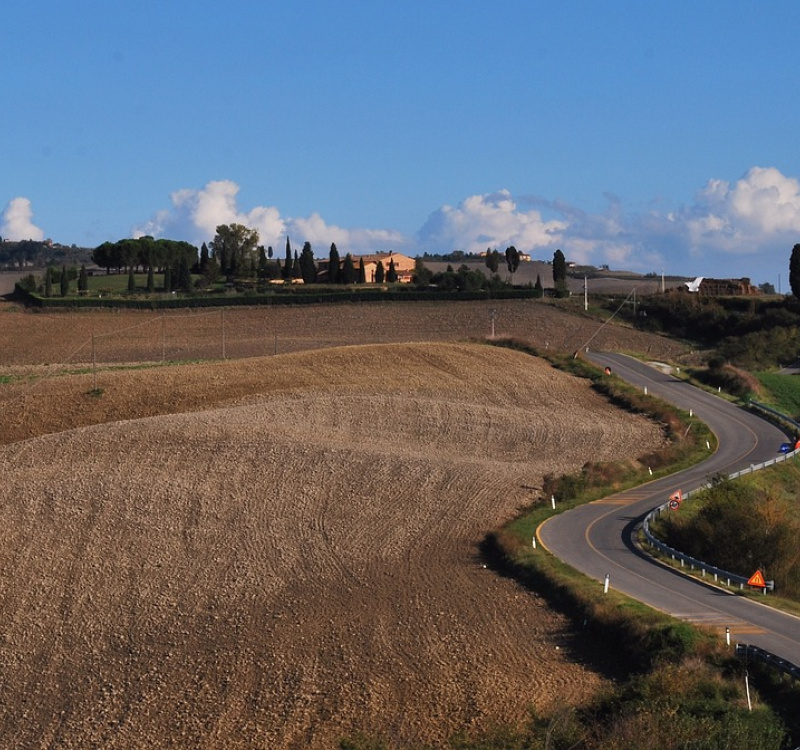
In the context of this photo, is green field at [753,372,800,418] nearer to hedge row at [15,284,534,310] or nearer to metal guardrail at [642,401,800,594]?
metal guardrail at [642,401,800,594]

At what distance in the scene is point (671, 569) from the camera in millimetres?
33375

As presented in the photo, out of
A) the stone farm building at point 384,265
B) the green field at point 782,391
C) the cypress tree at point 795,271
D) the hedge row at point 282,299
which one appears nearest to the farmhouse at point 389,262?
the stone farm building at point 384,265

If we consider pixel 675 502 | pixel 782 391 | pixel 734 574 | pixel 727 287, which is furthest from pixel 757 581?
pixel 727 287

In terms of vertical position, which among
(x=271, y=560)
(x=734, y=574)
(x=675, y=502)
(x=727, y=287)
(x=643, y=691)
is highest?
(x=727, y=287)

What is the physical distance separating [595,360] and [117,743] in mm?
57764

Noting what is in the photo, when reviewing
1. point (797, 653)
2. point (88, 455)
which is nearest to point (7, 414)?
point (88, 455)

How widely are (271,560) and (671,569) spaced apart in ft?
35.5

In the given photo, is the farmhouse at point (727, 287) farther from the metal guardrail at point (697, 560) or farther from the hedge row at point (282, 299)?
the metal guardrail at point (697, 560)

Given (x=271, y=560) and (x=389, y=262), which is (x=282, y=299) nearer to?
(x=389, y=262)

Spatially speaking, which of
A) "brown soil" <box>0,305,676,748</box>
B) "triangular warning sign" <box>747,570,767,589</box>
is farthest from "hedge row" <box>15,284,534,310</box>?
"triangular warning sign" <box>747,570,767,589</box>

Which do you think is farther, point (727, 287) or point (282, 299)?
point (727, 287)

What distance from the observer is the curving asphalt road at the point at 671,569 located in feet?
91.1

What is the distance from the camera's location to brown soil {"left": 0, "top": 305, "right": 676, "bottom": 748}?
82.2ft

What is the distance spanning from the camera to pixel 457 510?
40.5 meters
